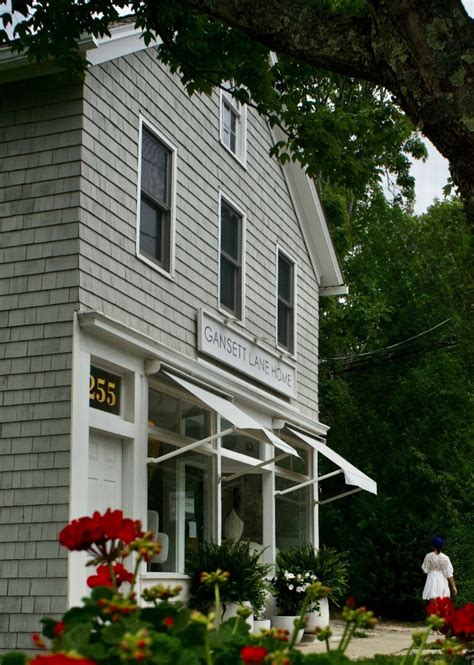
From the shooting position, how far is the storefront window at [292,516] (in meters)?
16.8

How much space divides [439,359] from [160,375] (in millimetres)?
16480

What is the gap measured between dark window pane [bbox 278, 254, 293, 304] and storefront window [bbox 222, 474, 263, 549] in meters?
3.26

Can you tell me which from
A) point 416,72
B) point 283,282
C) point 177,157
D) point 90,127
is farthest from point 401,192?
point 416,72

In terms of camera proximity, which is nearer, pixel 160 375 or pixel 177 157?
pixel 160 375

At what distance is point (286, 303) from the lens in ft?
57.6

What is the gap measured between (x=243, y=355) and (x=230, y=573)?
11.8ft

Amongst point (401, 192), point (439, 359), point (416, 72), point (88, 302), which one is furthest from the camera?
point (401, 192)

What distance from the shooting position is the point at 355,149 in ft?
38.5

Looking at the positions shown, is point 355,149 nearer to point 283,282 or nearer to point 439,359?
point 283,282

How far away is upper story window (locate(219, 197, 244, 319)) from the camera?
14.9 meters

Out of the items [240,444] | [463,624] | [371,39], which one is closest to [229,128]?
[240,444]

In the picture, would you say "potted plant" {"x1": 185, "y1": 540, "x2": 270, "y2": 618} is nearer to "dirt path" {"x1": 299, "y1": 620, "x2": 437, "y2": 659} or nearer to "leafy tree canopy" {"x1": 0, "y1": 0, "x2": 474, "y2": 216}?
"dirt path" {"x1": 299, "y1": 620, "x2": 437, "y2": 659}

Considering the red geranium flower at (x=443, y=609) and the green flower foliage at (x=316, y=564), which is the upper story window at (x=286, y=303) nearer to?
the green flower foliage at (x=316, y=564)

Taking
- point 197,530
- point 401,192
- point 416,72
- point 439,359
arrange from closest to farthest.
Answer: point 416,72, point 197,530, point 439,359, point 401,192
